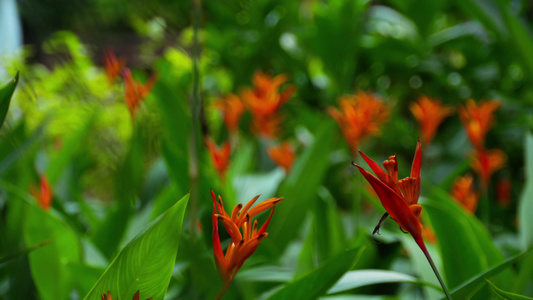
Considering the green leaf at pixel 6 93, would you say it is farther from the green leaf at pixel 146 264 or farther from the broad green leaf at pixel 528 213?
the broad green leaf at pixel 528 213

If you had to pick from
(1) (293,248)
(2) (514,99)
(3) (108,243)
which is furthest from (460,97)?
(3) (108,243)

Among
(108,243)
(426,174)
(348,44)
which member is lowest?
(426,174)

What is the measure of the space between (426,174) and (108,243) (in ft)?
2.25

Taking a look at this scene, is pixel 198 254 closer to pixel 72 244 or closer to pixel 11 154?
pixel 72 244

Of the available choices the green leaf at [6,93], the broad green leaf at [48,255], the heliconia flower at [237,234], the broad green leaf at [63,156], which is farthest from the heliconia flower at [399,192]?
the broad green leaf at [63,156]

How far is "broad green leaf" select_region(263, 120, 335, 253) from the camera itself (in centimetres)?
62

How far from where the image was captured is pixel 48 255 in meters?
0.46

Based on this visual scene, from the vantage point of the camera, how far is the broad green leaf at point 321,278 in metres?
0.34

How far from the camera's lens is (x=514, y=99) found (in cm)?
111

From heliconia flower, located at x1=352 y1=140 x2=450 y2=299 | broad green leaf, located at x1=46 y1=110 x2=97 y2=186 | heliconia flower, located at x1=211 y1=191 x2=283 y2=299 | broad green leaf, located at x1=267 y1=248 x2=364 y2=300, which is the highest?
heliconia flower, located at x1=352 y1=140 x2=450 y2=299

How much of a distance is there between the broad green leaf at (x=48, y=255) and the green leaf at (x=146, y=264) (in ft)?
A: 0.61

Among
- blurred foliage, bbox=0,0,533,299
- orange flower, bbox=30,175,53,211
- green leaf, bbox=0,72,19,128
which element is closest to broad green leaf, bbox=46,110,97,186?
blurred foliage, bbox=0,0,533,299

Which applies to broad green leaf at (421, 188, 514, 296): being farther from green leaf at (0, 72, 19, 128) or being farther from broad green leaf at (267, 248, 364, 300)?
green leaf at (0, 72, 19, 128)

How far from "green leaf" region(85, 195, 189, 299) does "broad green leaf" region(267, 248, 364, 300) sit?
0.31 ft
